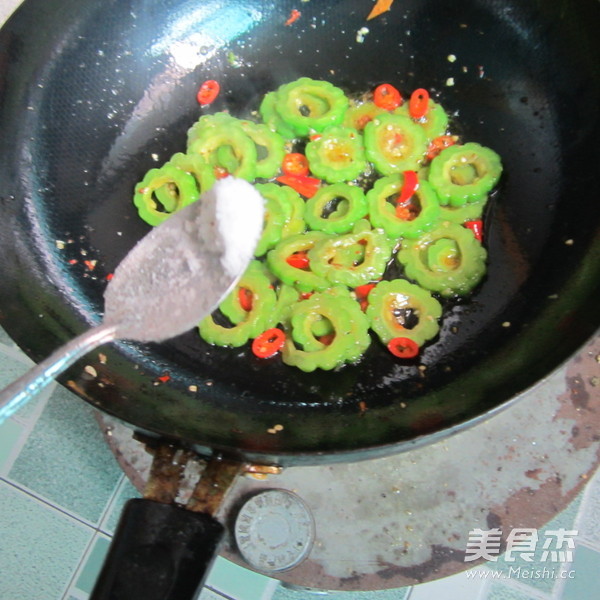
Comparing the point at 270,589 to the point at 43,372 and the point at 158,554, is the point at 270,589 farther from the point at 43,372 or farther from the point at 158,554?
the point at 43,372

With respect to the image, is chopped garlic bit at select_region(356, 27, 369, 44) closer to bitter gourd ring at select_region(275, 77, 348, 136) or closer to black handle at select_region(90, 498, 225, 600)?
bitter gourd ring at select_region(275, 77, 348, 136)

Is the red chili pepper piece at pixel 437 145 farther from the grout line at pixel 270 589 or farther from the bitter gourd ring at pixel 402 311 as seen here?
the grout line at pixel 270 589

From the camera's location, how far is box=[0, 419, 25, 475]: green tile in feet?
5.87

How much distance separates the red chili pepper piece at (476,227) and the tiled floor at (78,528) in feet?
2.55

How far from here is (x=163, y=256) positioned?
1.01 m

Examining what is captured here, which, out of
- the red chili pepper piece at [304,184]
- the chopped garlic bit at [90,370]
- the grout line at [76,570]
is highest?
the red chili pepper piece at [304,184]

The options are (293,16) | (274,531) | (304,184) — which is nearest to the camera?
(274,531)

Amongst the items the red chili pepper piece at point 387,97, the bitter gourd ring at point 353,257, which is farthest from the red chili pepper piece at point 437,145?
the bitter gourd ring at point 353,257

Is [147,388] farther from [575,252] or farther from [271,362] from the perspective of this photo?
[575,252]

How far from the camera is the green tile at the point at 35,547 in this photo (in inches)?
67.0

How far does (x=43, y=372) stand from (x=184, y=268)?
0.89ft

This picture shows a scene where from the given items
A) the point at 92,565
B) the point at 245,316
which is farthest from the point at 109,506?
the point at 245,316

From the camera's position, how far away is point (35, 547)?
1.73 m

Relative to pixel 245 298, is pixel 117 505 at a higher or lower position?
lower
